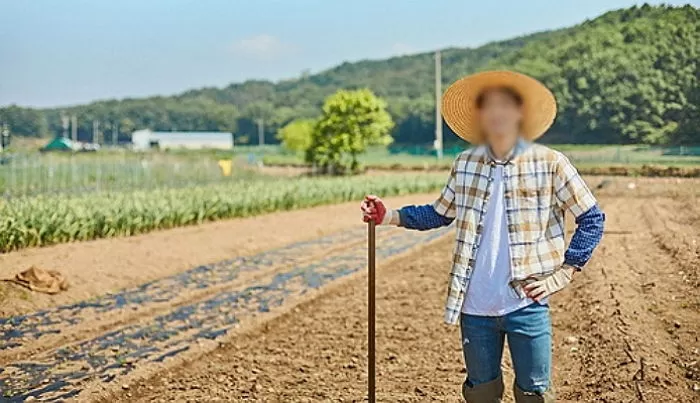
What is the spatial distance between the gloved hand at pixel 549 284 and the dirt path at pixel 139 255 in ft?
18.1

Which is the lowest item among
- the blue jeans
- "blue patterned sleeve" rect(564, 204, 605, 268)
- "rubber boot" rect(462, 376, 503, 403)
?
"rubber boot" rect(462, 376, 503, 403)

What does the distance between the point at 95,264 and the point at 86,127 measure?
30.1 m

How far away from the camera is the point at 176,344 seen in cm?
588

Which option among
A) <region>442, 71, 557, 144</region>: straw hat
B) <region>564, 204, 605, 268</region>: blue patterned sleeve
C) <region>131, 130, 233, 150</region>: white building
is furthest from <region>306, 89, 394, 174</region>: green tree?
<region>564, 204, 605, 268</region>: blue patterned sleeve

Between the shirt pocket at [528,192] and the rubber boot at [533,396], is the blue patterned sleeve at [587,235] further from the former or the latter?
the rubber boot at [533,396]

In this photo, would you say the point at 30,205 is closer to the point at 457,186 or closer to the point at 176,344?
the point at 176,344

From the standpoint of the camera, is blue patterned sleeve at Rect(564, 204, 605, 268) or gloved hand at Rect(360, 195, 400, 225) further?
gloved hand at Rect(360, 195, 400, 225)

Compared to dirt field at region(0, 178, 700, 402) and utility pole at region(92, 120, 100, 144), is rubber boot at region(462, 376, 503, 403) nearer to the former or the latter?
dirt field at region(0, 178, 700, 402)

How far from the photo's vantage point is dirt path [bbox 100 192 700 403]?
4.23 metres

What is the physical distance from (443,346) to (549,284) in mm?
2953

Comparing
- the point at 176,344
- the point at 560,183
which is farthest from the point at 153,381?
the point at 560,183

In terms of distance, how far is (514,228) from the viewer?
→ 2.58m

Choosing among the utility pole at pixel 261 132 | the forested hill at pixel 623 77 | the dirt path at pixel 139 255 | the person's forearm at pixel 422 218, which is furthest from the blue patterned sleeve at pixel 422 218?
the utility pole at pixel 261 132

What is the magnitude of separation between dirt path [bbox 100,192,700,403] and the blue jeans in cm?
132
